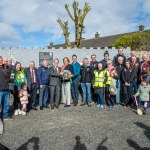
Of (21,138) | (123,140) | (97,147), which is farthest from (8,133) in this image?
(123,140)

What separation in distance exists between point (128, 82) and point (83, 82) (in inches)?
73.5

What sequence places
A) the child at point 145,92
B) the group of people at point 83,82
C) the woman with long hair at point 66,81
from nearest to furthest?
the child at point 145,92 → the group of people at point 83,82 → the woman with long hair at point 66,81

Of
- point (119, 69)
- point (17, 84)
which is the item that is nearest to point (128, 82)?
point (119, 69)

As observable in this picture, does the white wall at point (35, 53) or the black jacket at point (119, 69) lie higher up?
the white wall at point (35, 53)

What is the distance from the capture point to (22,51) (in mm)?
18875

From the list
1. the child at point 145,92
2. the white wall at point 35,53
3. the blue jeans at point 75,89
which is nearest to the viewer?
the child at point 145,92

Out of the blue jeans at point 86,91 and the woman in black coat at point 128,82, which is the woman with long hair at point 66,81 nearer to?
the blue jeans at point 86,91

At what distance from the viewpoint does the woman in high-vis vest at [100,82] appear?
33.8 ft

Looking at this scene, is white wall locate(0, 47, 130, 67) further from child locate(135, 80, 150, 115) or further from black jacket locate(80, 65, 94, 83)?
child locate(135, 80, 150, 115)

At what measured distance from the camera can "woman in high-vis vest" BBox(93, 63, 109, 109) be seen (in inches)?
406

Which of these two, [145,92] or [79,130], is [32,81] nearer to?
[79,130]

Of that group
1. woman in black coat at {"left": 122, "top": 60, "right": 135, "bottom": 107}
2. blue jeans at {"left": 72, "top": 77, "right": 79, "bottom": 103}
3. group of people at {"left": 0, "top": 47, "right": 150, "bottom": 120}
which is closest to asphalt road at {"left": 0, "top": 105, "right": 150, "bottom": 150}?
group of people at {"left": 0, "top": 47, "right": 150, "bottom": 120}

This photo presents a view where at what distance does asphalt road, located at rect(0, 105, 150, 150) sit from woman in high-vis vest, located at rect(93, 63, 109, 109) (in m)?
0.66

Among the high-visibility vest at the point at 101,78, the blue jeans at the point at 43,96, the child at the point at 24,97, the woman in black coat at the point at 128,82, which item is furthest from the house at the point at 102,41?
the child at the point at 24,97
